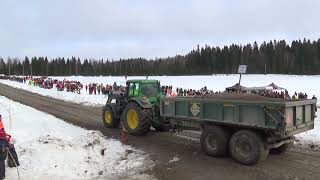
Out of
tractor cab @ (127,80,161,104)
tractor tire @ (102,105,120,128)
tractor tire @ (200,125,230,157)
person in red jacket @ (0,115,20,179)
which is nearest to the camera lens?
person in red jacket @ (0,115,20,179)

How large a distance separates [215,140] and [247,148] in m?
1.24

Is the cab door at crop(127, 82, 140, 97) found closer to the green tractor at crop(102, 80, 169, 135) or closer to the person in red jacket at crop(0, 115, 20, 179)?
the green tractor at crop(102, 80, 169, 135)

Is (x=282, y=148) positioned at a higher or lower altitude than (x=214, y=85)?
lower

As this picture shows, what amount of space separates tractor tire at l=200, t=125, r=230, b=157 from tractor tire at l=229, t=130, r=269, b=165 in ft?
1.01

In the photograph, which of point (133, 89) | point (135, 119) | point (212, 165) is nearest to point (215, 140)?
point (212, 165)

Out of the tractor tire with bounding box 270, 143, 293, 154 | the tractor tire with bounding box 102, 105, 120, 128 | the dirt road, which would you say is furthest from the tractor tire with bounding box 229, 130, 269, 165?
the tractor tire with bounding box 102, 105, 120, 128

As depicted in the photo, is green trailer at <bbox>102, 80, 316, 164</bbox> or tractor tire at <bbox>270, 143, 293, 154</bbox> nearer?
green trailer at <bbox>102, 80, 316, 164</bbox>

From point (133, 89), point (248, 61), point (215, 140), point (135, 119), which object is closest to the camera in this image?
point (215, 140)

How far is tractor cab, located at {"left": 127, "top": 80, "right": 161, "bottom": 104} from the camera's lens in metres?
17.2

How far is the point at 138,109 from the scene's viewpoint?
16.4 metres

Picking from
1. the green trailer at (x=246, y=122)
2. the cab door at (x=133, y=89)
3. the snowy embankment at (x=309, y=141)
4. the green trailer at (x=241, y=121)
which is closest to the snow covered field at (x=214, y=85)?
the cab door at (x=133, y=89)

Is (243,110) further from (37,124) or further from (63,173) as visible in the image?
(37,124)

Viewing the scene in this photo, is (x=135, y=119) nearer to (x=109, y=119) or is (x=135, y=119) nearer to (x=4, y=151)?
(x=109, y=119)

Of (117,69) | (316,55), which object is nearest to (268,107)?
(316,55)
